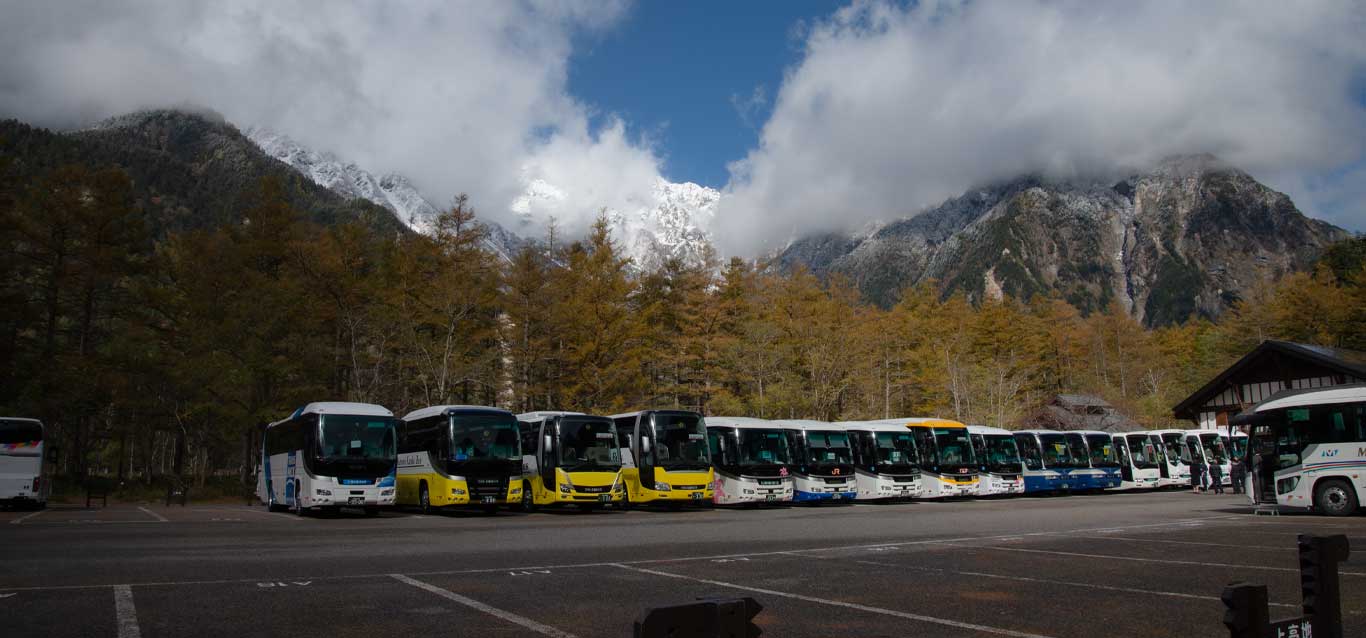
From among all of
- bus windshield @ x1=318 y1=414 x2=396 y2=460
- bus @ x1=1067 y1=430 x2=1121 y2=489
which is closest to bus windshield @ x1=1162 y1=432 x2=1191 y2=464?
bus @ x1=1067 y1=430 x2=1121 y2=489

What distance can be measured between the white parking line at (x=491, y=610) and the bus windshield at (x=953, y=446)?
26.3 m

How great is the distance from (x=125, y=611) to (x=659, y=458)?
18717 millimetres

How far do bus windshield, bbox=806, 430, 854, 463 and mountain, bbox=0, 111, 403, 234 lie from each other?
6196 centimetres

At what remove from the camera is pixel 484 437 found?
23.0m

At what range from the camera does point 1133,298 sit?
568 feet

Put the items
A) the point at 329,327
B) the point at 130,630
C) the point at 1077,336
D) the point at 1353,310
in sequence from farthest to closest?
the point at 1077,336 → the point at 1353,310 → the point at 329,327 → the point at 130,630

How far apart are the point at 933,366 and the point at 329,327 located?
39364mm

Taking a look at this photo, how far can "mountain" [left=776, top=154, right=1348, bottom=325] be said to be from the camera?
165125 mm

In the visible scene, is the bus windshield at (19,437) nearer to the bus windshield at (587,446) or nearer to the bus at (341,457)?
the bus at (341,457)

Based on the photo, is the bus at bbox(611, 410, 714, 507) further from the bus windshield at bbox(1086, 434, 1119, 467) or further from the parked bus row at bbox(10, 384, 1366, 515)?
the bus windshield at bbox(1086, 434, 1119, 467)

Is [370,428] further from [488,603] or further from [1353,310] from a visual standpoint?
[1353,310]

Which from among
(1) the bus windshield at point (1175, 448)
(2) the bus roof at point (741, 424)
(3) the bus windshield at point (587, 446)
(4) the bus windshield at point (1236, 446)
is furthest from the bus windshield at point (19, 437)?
(4) the bus windshield at point (1236, 446)

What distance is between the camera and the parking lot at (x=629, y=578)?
265 inches

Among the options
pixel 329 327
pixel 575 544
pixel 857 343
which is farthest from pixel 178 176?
pixel 575 544
